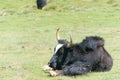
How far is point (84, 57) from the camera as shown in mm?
11438

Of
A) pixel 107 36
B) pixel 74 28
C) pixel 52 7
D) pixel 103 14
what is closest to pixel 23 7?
pixel 52 7

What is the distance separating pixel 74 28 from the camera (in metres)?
24.1

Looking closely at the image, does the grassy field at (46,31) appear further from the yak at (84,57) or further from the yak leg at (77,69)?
the yak at (84,57)

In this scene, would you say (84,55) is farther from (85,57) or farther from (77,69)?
(77,69)

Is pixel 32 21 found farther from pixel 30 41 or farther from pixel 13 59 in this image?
pixel 13 59

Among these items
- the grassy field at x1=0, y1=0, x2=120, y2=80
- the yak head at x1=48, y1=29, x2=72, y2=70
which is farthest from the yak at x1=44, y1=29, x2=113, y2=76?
the grassy field at x1=0, y1=0, x2=120, y2=80

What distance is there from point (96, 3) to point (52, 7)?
3170 mm

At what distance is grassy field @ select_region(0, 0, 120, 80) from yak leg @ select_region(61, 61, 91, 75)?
5.0 inches

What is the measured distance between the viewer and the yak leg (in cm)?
1091

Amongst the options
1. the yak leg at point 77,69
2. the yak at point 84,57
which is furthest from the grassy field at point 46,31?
the yak at point 84,57

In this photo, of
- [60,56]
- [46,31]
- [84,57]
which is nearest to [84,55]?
[84,57]

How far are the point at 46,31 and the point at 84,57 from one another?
11.7m

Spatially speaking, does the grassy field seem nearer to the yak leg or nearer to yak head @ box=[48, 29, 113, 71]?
the yak leg

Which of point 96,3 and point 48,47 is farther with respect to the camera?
point 96,3
